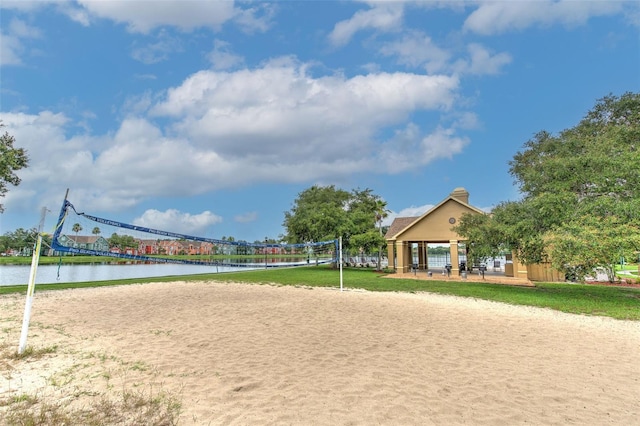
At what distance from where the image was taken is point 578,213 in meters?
13.4

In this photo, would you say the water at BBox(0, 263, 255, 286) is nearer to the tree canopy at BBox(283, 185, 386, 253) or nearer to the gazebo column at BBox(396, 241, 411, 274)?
the tree canopy at BBox(283, 185, 386, 253)

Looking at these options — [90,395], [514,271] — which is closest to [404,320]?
[90,395]

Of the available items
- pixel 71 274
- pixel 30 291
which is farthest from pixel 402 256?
pixel 71 274

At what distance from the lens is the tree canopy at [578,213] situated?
38.5ft

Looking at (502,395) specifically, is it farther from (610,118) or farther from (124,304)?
(610,118)

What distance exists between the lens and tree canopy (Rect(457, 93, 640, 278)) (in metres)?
11.7

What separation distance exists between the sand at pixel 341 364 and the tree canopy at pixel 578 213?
3.31m

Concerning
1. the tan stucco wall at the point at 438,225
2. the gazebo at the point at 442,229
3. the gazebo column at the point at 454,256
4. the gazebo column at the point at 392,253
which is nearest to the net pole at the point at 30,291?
the gazebo at the point at 442,229

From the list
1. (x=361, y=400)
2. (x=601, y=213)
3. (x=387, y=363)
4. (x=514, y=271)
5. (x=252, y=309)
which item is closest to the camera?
(x=361, y=400)

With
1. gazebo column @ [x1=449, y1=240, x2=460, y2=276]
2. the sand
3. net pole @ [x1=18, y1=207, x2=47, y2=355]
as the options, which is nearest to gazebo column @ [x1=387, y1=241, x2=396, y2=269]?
gazebo column @ [x1=449, y1=240, x2=460, y2=276]

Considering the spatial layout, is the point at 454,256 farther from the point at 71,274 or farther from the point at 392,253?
the point at 71,274

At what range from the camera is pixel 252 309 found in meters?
10.5

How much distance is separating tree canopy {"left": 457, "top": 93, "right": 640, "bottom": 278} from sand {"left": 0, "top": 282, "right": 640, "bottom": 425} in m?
3.31

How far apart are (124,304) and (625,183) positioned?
66.0 ft
